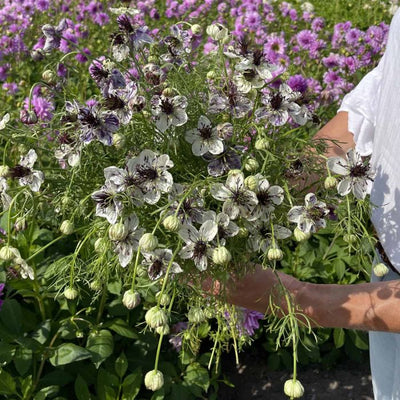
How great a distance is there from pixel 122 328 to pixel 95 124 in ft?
3.23

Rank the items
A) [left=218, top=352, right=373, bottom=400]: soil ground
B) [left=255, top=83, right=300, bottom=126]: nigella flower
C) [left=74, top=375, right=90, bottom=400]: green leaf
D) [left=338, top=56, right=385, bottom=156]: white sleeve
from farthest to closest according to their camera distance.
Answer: [left=218, top=352, right=373, bottom=400]: soil ground → [left=74, top=375, right=90, bottom=400]: green leaf → [left=338, top=56, right=385, bottom=156]: white sleeve → [left=255, top=83, right=300, bottom=126]: nigella flower

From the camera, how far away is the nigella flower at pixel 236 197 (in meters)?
0.66

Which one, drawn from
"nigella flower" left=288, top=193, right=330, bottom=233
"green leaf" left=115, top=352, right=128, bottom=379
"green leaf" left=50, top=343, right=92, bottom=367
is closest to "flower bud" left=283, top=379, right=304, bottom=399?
"nigella flower" left=288, top=193, right=330, bottom=233

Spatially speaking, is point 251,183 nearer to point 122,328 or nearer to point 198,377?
point 122,328

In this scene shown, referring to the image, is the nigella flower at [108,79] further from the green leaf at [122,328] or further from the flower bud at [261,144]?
the green leaf at [122,328]

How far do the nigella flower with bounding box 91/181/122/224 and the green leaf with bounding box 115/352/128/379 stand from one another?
38.1 inches

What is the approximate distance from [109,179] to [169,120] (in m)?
0.11

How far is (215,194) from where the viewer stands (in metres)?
0.68

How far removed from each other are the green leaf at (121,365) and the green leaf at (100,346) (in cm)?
7

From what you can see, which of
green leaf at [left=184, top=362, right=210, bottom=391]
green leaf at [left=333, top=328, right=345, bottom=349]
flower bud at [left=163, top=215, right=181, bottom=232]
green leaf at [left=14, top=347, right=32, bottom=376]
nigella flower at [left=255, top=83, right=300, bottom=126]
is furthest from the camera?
green leaf at [left=333, top=328, right=345, bottom=349]

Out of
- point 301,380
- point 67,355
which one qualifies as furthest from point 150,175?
point 301,380

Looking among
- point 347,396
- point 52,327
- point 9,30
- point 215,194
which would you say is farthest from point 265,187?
point 9,30

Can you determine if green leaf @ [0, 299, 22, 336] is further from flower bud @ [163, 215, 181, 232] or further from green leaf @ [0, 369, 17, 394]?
flower bud @ [163, 215, 181, 232]

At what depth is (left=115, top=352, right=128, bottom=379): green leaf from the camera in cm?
155
